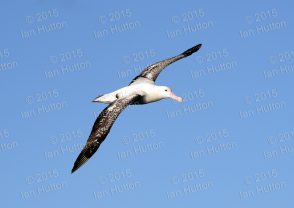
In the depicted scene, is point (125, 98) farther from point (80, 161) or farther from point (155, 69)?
point (155, 69)

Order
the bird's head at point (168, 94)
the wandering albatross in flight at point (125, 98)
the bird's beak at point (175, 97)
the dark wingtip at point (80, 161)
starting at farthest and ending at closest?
the bird's beak at point (175, 97)
the bird's head at point (168, 94)
the wandering albatross in flight at point (125, 98)
the dark wingtip at point (80, 161)

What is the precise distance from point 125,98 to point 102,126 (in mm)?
2098

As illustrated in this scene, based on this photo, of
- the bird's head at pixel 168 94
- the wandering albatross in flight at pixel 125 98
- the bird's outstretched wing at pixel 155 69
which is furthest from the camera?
the bird's outstretched wing at pixel 155 69

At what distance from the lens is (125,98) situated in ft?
66.1

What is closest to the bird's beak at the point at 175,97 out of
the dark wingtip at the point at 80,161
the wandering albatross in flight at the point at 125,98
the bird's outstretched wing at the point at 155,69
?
the wandering albatross in flight at the point at 125,98

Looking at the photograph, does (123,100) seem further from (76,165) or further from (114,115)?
(76,165)

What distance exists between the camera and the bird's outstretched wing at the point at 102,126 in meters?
16.8

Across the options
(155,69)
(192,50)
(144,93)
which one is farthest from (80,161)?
(192,50)

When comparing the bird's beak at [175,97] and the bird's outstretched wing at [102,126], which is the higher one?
the bird's beak at [175,97]

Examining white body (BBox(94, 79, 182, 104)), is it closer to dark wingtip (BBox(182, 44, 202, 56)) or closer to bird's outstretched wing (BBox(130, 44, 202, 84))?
bird's outstretched wing (BBox(130, 44, 202, 84))

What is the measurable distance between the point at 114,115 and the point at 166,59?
740 centimetres

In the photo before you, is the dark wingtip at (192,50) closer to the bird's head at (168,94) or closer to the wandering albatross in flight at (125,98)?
the wandering albatross in flight at (125,98)

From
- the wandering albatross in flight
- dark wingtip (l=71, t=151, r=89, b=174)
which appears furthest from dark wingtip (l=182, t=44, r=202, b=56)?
dark wingtip (l=71, t=151, r=89, b=174)

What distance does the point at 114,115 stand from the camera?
18.8 m
